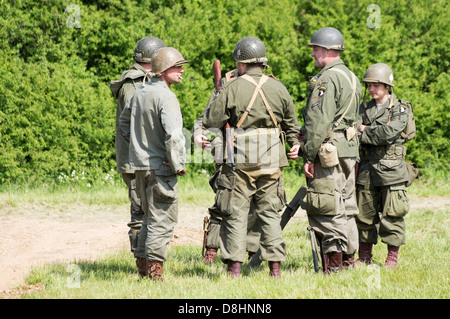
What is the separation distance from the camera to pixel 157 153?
230 inches

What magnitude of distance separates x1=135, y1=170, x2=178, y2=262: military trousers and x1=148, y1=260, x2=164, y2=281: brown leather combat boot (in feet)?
0.27

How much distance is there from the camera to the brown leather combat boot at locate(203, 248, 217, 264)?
23.2 feet

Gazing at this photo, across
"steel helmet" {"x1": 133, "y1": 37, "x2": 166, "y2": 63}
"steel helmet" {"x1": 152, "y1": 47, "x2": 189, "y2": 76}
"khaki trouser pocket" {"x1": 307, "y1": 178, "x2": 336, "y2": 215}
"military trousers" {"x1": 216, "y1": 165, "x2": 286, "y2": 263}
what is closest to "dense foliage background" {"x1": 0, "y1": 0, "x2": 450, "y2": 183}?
"steel helmet" {"x1": 133, "y1": 37, "x2": 166, "y2": 63}

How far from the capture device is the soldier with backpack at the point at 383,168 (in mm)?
6832

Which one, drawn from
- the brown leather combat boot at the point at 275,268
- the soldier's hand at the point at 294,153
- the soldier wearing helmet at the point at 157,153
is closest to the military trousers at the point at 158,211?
the soldier wearing helmet at the point at 157,153

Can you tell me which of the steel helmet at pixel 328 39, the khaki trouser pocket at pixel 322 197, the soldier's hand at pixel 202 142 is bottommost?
the khaki trouser pocket at pixel 322 197

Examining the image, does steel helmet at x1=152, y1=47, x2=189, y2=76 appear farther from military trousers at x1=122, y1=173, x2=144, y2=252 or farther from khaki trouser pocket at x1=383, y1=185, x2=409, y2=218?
khaki trouser pocket at x1=383, y1=185, x2=409, y2=218

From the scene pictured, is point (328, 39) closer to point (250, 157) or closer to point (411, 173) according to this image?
point (250, 157)

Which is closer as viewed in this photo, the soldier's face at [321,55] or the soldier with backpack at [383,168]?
the soldier's face at [321,55]

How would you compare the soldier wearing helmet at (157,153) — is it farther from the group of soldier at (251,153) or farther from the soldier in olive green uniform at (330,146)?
the soldier in olive green uniform at (330,146)

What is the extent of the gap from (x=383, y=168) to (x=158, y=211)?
2460 millimetres

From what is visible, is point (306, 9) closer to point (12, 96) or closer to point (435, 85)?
point (435, 85)

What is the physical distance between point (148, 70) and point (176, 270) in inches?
80.9

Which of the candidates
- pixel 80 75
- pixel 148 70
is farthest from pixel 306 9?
pixel 148 70
